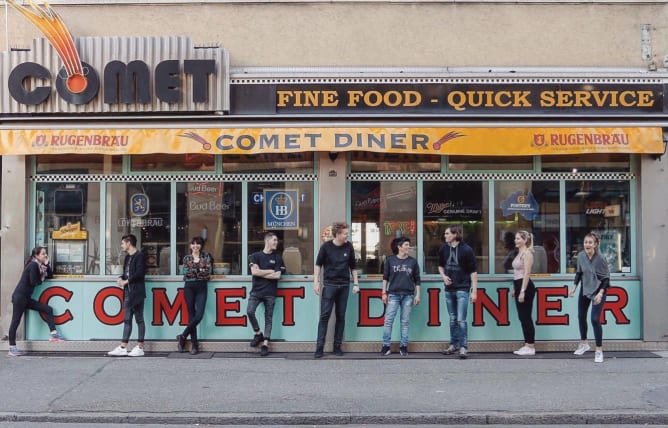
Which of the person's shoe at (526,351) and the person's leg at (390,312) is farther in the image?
the person's shoe at (526,351)

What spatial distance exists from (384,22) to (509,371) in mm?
5492

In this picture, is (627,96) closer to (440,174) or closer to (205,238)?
(440,174)

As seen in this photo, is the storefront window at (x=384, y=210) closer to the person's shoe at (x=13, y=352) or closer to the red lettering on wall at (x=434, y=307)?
the red lettering on wall at (x=434, y=307)

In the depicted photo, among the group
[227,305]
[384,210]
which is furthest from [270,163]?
[227,305]

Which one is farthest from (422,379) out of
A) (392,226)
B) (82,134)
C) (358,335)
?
(82,134)

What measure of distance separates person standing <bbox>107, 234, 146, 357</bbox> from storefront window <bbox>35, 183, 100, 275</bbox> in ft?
3.02

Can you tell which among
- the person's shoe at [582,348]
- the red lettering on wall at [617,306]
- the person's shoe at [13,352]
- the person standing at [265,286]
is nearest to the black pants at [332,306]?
the person standing at [265,286]

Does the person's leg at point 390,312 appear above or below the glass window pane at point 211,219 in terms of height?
below

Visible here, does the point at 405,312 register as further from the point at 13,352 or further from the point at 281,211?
the point at 13,352

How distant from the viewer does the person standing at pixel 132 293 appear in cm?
1048

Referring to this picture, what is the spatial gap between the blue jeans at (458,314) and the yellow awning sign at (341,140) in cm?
207

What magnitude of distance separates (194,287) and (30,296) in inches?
97.0

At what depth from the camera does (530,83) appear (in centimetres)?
1085

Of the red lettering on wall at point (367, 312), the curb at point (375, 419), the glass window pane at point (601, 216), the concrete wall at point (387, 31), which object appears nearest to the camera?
the curb at point (375, 419)
